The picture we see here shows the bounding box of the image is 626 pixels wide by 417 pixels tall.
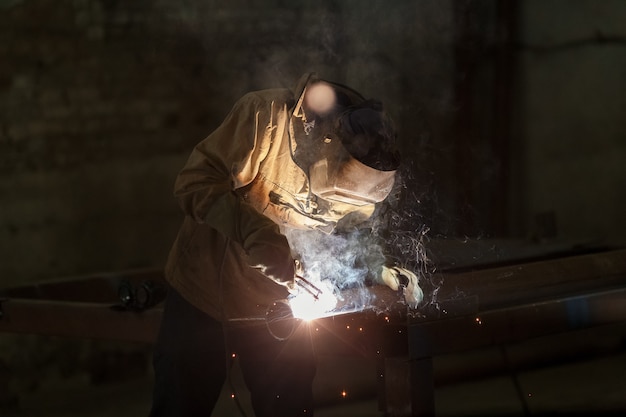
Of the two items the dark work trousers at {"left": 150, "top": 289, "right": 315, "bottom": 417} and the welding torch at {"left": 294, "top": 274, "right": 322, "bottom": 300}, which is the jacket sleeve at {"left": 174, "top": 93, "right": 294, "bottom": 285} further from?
the dark work trousers at {"left": 150, "top": 289, "right": 315, "bottom": 417}

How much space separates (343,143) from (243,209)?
17.9 inches

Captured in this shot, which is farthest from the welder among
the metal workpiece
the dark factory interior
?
the dark factory interior

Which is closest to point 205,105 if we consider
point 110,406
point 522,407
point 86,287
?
point 86,287

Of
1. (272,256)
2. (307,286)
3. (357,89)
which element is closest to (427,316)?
(307,286)

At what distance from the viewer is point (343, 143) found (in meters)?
3.17

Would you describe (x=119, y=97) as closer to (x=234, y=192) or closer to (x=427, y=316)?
(x=234, y=192)

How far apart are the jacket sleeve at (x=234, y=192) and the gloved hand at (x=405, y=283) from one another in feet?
1.98

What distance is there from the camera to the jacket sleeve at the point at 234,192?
308 cm

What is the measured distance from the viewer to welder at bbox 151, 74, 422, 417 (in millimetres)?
3154

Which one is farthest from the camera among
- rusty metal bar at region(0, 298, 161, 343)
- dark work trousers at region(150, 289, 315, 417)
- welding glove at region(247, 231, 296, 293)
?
rusty metal bar at region(0, 298, 161, 343)

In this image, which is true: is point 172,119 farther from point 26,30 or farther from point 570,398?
point 570,398

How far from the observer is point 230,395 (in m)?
6.14

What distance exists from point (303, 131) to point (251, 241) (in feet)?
1.65

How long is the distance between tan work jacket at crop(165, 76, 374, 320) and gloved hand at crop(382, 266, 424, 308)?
0.94 feet
